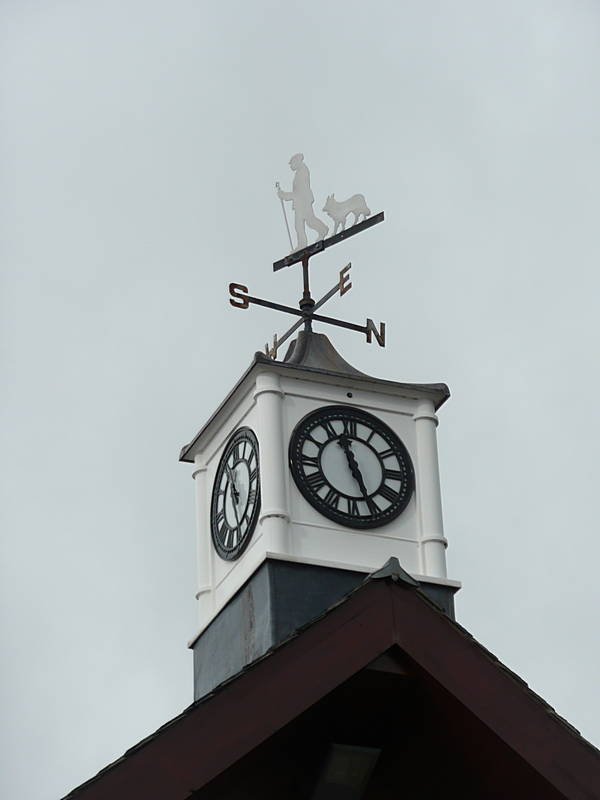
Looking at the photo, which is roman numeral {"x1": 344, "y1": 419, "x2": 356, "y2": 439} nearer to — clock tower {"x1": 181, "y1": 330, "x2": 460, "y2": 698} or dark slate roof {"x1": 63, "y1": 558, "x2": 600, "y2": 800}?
clock tower {"x1": 181, "y1": 330, "x2": 460, "y2": 698}

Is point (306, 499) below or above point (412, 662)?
above

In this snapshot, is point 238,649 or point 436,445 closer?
point 238,649

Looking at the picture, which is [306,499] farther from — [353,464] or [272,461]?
[353,464]

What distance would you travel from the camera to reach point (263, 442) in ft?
48.4

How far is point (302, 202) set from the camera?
17.1 meters

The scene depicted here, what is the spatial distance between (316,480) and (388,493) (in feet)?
2.22

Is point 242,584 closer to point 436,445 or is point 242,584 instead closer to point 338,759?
point 436,445

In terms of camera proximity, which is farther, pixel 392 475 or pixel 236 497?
pixel 236 497

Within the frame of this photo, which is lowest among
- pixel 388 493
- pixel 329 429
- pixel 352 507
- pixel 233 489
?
pixel 352 507

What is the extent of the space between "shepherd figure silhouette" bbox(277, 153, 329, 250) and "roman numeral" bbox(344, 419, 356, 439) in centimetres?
220

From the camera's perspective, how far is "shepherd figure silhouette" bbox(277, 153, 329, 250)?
16.8 meters

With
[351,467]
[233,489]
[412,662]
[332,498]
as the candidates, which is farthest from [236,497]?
[412,662]

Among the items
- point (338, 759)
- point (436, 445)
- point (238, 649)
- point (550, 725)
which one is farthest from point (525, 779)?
point (436, 445)

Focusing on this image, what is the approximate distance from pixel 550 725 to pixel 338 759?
116cm
